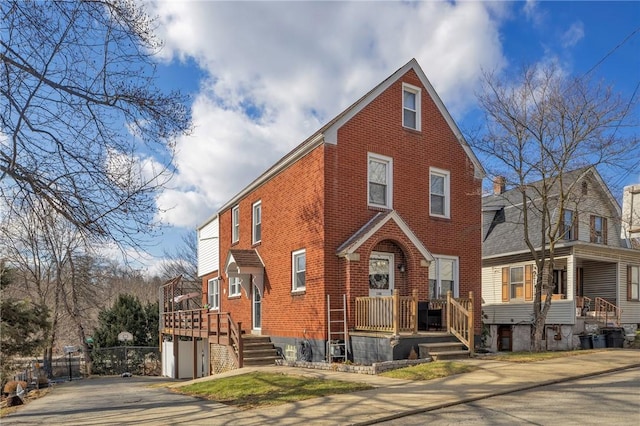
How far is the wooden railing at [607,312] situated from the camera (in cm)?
2324

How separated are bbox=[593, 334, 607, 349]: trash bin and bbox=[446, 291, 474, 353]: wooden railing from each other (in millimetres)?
8561

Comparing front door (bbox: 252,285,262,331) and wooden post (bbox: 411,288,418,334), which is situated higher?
wooden post (bbox: 411,288,418,334)

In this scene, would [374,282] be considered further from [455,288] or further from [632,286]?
[632,286]

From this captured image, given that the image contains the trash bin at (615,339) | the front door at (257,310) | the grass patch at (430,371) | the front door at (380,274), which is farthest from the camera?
the trash bin at (615,339)

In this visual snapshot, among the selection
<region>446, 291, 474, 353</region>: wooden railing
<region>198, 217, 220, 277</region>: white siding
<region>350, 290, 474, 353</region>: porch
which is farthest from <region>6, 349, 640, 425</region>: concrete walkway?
<region>198, 217, 220, 277</region>: white siding

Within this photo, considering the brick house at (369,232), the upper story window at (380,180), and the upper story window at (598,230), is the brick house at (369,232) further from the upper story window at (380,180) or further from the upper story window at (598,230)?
the upper story window at (598,230)

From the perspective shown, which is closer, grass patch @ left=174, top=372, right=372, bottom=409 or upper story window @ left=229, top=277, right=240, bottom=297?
grass patch @ left=174, top=372, right=372, bottom=409

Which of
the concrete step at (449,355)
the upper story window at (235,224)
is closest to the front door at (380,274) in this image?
the concrete step at (449,355)

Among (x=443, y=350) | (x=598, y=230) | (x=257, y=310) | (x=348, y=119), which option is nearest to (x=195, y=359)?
(x=257, y=310)

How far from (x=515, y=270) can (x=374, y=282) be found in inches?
491

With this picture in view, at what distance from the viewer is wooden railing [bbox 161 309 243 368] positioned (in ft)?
56.0

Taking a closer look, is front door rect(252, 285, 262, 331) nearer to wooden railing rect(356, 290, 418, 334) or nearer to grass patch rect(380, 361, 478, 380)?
wooden railing rect(356, 290, 418, 334)

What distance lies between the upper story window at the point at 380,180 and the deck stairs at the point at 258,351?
5.84 metres

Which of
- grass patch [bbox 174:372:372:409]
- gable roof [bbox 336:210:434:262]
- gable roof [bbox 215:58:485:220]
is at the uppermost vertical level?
gable roof [bbox 215:58:485:220]
